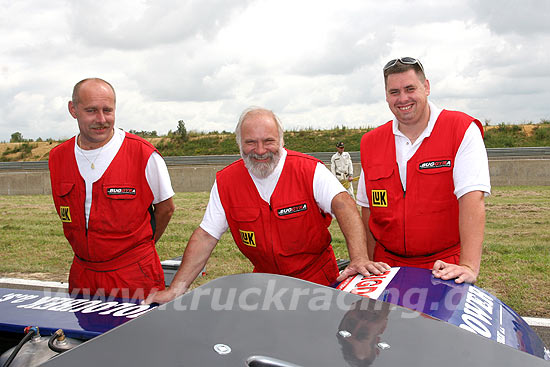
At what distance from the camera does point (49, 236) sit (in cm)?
948

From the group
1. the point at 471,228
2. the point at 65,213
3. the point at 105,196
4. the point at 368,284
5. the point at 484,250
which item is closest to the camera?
the point at 368,284

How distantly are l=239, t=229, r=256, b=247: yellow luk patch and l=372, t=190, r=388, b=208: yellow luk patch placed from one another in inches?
28.8

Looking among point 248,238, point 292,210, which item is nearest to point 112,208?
point 248,238

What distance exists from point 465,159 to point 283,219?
3.45 feet

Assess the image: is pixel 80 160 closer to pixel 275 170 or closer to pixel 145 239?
pixel 145 239

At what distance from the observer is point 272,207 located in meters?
3.03

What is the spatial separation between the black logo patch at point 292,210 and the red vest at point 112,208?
96 centimetres

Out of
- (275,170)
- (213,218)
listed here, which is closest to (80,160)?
(213,218)

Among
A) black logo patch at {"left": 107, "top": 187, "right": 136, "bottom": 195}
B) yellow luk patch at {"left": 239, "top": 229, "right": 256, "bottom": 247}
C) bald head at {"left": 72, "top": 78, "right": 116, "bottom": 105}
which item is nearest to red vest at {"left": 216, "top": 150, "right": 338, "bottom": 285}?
yellow luk patch at {"left": 239, "top": 229, "right": 256, "bottom": 247}

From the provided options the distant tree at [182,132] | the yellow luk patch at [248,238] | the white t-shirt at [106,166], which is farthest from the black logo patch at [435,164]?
the distant tree at [182,132]

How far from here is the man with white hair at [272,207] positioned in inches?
119

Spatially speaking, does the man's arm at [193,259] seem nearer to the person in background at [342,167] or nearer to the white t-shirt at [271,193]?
the white t-shirt at [271,193]

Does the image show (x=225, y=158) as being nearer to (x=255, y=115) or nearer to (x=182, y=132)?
(x=182, y=132)

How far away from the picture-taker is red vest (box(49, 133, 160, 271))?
329cm
